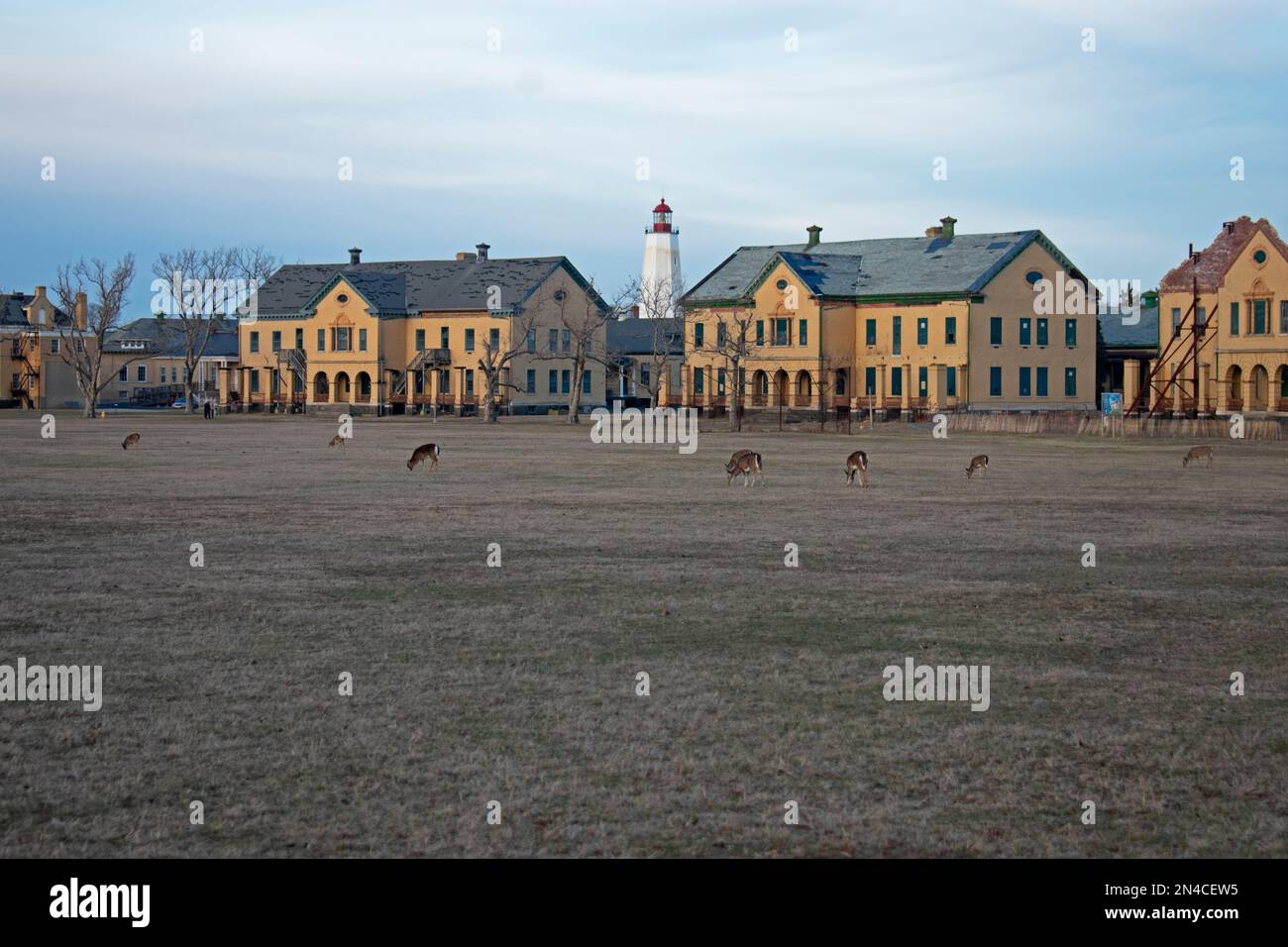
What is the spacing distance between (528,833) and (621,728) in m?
2.32

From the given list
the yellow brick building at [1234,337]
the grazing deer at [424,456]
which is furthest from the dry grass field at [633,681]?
the yellow brick building at [1234,337]

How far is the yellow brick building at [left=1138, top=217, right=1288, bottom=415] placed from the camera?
245 ft

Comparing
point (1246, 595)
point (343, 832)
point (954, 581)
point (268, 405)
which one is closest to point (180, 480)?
point (954, 581)

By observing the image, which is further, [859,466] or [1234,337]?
[1234,337]

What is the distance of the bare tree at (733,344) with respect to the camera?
81.9 m

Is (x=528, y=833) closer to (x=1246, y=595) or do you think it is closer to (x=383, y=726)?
(x=383, y=726)

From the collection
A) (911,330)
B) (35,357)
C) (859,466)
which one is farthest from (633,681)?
(35,357)

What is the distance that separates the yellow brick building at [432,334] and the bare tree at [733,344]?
11.9m

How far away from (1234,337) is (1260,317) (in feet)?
5.14

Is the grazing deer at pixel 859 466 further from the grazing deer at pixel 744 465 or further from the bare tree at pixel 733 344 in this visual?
the bare tree at pixel 733 344

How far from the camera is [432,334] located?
102 meters

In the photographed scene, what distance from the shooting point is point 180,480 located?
1315 inches

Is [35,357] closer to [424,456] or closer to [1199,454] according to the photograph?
Result: [424,456]

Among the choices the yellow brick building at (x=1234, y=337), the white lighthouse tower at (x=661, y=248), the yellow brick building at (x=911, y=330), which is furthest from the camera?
the white lighthouse tower at (x=661, y=248)
